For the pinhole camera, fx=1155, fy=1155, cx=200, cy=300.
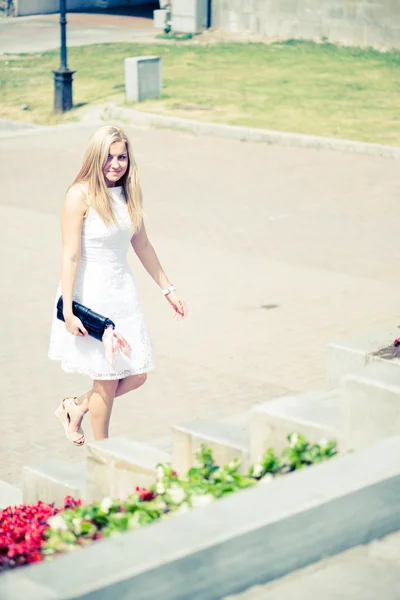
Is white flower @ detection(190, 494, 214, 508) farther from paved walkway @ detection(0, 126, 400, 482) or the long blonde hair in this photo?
paved walkway @ detection(0, 126, 400, 482)

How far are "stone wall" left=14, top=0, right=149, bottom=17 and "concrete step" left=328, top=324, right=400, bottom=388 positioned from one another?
3395cm

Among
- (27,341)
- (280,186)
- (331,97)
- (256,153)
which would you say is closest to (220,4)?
(331,97)

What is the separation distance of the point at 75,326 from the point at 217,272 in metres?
5.11

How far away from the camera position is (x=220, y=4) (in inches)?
1292

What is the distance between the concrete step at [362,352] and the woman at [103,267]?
1.15 m

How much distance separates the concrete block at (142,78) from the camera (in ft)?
69.7

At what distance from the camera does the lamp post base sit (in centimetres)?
2053

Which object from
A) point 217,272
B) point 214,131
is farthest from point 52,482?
point 214,131

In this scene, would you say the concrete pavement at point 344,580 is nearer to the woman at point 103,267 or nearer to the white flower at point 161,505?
the white flower at point 161,505

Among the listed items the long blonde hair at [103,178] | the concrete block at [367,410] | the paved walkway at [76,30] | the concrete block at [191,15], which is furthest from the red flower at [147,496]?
the concrete block at [191,15]

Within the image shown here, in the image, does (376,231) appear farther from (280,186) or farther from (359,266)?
(280,186)

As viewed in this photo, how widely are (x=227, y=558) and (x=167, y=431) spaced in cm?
355

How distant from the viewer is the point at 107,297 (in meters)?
6.33

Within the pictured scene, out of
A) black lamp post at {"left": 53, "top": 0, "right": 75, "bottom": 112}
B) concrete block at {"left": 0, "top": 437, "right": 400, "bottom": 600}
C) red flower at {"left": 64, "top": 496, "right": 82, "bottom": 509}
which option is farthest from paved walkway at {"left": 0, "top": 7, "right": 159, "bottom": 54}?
concrete block at {"left": 0, "top": 437, "right": 400, "bottom": 600}
